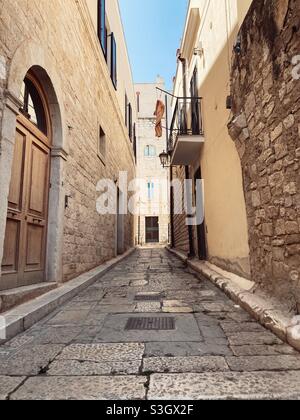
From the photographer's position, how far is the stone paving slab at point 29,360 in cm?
199

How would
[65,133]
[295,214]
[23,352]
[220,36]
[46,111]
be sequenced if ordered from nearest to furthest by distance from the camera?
1. [23,352]
2. [295,214]
3. [46,111]
4. [65,133]
5. [220,36]

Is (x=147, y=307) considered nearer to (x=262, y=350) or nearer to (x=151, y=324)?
(x=151, y=324)

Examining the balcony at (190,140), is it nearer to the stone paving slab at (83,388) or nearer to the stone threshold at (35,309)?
the stone threshold at (35,309)

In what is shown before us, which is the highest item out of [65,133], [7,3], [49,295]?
[7,3]

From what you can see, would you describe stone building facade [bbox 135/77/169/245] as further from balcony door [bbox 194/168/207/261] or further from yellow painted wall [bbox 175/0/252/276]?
yellow painted wall [bbox 175/0/252/276]

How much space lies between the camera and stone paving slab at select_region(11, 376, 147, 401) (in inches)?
65.6

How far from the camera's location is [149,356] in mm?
2227

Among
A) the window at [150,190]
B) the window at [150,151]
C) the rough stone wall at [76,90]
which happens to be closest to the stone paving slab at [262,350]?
the rough stone wall at [76,90]

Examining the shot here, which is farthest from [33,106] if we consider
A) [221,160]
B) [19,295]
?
[221,160]

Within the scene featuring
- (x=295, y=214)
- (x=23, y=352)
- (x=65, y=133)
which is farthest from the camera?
(x=65, y=133)

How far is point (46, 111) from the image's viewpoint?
452cm

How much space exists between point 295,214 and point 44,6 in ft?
13.6

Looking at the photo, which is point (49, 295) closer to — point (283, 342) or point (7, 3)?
point (283, 342)

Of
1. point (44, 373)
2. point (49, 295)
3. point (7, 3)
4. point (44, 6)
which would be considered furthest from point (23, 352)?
point (44, 6)
